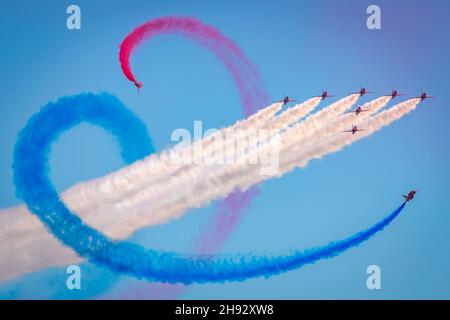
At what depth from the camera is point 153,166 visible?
4291 centimetres

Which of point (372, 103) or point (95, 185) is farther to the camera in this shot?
point (372, 103)

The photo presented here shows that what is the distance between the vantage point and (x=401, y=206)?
44.7 meters

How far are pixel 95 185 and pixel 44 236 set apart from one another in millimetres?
3683

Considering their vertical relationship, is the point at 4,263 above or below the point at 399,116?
below
